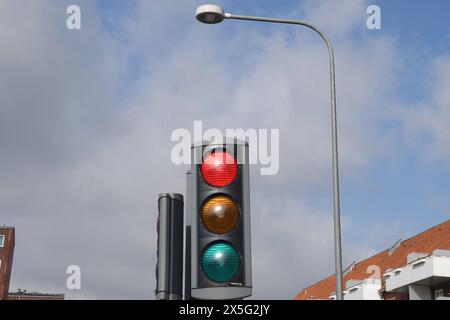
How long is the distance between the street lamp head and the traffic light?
380 cm

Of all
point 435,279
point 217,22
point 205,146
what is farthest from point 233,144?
point 435,279

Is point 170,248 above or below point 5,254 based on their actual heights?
below

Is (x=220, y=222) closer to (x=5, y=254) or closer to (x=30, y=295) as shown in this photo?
(x=5, y=254)

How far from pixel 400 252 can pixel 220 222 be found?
47065mm

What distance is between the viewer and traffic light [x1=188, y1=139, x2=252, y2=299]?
4.48 metres

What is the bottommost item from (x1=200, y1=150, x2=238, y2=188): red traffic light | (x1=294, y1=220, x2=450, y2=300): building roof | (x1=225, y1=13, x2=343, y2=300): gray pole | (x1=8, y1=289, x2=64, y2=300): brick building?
(x1=200, y1=150, x2=238, y2=188): red traffic light

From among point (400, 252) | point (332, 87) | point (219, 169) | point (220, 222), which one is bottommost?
point (220, 222)

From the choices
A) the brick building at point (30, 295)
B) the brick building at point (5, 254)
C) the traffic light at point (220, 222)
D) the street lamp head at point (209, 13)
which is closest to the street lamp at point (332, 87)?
the street lamp head at point (209, 13)

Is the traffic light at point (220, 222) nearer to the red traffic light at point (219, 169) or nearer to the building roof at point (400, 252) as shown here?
the red traffic light at point (219, 169)

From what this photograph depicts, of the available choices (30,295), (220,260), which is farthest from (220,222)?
(30,295)

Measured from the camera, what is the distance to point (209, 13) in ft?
27.0


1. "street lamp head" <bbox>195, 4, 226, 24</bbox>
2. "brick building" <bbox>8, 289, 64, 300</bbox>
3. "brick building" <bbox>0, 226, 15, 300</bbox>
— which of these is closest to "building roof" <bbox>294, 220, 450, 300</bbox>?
"street lamp head" <bbox>195, 4, 226, 24</bbox>

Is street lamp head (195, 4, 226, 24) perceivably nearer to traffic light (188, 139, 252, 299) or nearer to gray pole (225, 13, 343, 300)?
gray pole (225, 13, 343, 300)
